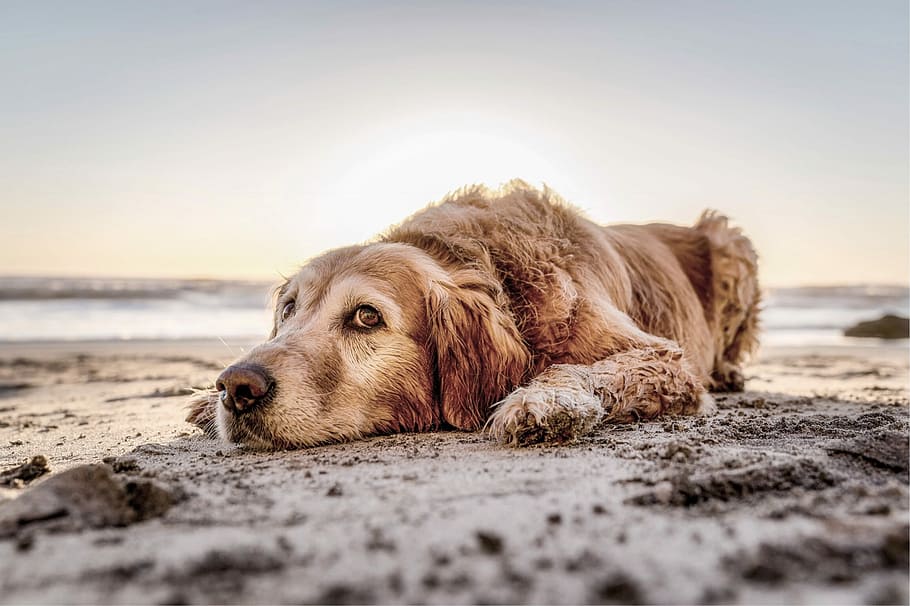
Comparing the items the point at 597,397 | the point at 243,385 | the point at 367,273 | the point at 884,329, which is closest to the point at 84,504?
the point at 243,385

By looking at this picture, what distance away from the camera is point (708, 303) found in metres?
5.81

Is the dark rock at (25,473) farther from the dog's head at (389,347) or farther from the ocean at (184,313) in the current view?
the ocean at (184,313)

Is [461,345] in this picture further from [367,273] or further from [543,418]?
[543,418]

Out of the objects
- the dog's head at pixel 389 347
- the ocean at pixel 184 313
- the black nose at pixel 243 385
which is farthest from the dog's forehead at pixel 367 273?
the ocean at pixel 184 313

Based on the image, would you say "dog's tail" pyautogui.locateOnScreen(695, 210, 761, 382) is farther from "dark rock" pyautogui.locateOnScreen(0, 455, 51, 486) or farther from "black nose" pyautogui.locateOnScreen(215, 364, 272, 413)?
"dark rock" pyautogui.locateOnScreen(0, 455, 51, 486)

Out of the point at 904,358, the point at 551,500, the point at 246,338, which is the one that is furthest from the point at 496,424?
the point at 246,338

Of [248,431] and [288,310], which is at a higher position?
[288,310]

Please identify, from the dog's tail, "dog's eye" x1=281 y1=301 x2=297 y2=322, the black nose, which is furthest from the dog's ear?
the dog's tail

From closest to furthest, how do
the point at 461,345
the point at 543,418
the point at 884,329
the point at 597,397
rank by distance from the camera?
the point at 543,418 → the point at 597,397 → the point at 461,345 → the point at 884,329

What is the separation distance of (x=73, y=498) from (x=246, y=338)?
32.7 feet

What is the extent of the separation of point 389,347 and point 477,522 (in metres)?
1.80

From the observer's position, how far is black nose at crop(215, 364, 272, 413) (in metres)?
2.97

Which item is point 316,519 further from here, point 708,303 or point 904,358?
point 904,358

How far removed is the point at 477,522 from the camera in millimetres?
1678
